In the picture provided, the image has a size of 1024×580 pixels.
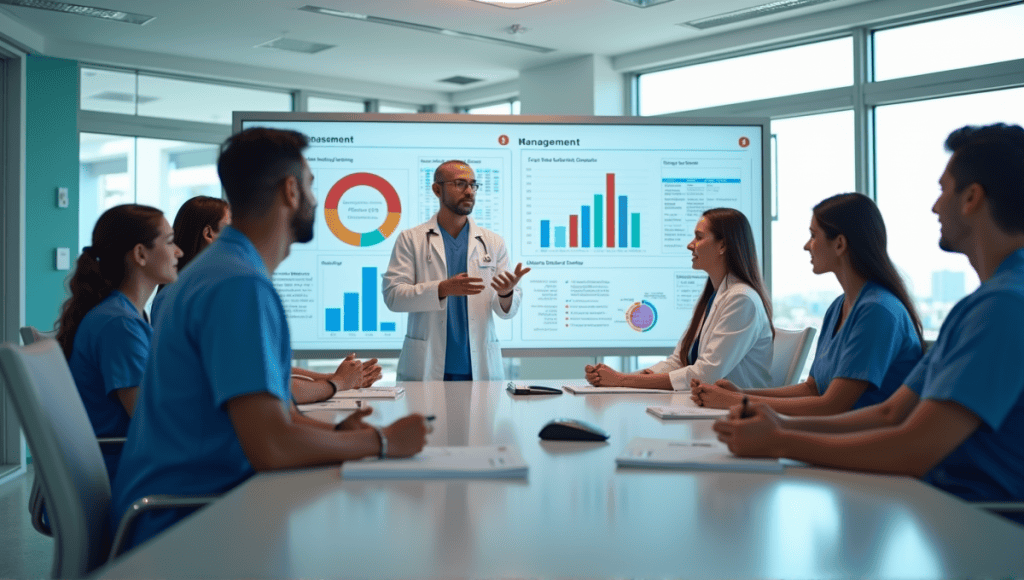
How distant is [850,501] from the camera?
4.19 ft

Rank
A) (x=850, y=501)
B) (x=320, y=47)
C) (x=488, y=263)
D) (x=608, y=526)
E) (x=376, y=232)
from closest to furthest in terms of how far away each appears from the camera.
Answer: (x=608, y=526) < (x=850, y=501) < (x=488, y=263) < (x=376, y=232) < (x=320, y=47)

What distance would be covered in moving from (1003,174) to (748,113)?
5.10m

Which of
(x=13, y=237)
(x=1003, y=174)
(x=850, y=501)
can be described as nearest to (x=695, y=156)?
(x=1003, y=174)

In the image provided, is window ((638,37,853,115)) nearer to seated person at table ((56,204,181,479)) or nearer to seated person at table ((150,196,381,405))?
seated person at table ((150,196,381,405))

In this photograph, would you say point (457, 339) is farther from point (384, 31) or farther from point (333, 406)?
point (384, 31)

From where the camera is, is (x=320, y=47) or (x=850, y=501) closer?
(x=850, y=501)

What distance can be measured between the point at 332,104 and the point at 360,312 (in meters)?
3.72

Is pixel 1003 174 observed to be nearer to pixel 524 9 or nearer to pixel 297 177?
pixel 297 177

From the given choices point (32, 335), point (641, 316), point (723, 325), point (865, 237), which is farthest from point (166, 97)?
point (865, 237)

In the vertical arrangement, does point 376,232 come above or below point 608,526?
above

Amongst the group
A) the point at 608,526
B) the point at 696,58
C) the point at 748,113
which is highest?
the point at 696,58

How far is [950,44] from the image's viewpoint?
5488 millimetres

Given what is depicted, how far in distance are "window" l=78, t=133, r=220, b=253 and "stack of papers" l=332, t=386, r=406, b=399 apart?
4.23 metres

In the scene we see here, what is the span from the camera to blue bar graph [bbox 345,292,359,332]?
482 cm
